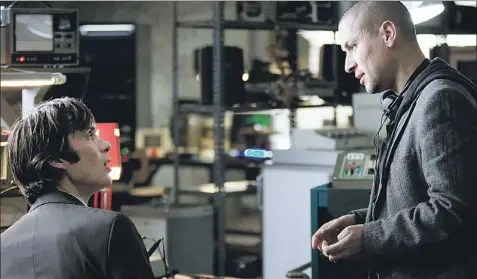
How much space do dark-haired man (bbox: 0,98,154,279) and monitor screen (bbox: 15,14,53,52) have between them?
4.20 feet

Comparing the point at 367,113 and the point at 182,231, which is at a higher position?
the point at 367,113

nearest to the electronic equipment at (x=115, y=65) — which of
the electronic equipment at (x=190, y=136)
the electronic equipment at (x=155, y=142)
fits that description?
the electronic equipment at (x=155, y=142)

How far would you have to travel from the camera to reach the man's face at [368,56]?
6.09 feet

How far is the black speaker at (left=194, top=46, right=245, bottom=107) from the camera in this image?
14.3 ft

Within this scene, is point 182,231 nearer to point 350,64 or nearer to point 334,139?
point 334,139

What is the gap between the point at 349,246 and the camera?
1740 mm

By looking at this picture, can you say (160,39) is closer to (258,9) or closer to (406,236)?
(258,9)

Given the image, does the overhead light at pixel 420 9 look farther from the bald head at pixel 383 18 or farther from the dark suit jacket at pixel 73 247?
the dark suit jacket at pixel 73 247

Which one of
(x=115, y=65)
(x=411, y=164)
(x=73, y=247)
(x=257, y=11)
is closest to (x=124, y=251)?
(x=73, y=247)

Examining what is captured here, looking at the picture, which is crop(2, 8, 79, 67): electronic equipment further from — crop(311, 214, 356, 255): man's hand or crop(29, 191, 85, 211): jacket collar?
crop(311, 214, 356, 255): man's hand

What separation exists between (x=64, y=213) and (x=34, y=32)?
5.21 feet

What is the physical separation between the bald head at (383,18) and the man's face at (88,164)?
30.7 inches

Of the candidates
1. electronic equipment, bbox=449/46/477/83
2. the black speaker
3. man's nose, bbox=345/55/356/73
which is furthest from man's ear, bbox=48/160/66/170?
electronic equipment, bbox=449/46/477/83

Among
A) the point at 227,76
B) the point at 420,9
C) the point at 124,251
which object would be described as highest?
the point at 420,9
